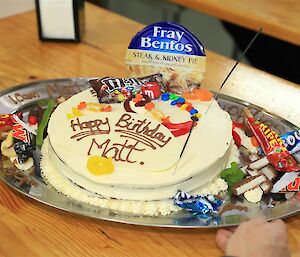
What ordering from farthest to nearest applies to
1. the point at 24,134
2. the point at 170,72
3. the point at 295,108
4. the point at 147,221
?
the point at 295,108, the point at 170,72, the point at 24,134, the point at 147,221

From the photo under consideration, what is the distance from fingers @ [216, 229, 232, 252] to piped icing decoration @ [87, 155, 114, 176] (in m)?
0.21

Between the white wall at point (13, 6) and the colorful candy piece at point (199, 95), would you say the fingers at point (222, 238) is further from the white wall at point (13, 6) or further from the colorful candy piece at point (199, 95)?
the white wall at point (13, 6)

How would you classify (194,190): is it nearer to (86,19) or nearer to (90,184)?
(90,184)

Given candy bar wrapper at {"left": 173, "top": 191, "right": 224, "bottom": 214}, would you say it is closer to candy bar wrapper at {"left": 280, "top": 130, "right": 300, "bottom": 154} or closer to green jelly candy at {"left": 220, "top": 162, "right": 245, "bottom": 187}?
green jelly candy at {"left": 220, "top": 162, "right": 245, "bottom": 187}

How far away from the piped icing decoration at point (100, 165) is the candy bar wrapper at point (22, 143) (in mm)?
158

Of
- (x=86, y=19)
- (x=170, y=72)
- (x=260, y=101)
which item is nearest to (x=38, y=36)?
(x=86, y=19)

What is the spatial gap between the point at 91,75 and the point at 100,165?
0.54 meters

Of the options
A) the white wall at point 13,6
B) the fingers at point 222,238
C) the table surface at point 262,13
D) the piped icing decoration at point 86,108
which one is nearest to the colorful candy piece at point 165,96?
the piped icing decoration at point 86,108

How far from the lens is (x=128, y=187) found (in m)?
0.98

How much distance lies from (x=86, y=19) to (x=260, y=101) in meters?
0.67

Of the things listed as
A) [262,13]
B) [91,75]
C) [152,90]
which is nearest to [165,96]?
[152,90]

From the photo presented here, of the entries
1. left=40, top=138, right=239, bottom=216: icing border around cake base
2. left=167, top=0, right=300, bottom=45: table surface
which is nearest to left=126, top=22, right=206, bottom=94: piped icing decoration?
left=40, top=138, right=239, bottom=216: icing border around cake base

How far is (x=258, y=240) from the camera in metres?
0.86

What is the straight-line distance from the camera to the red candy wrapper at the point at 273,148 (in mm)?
1069
